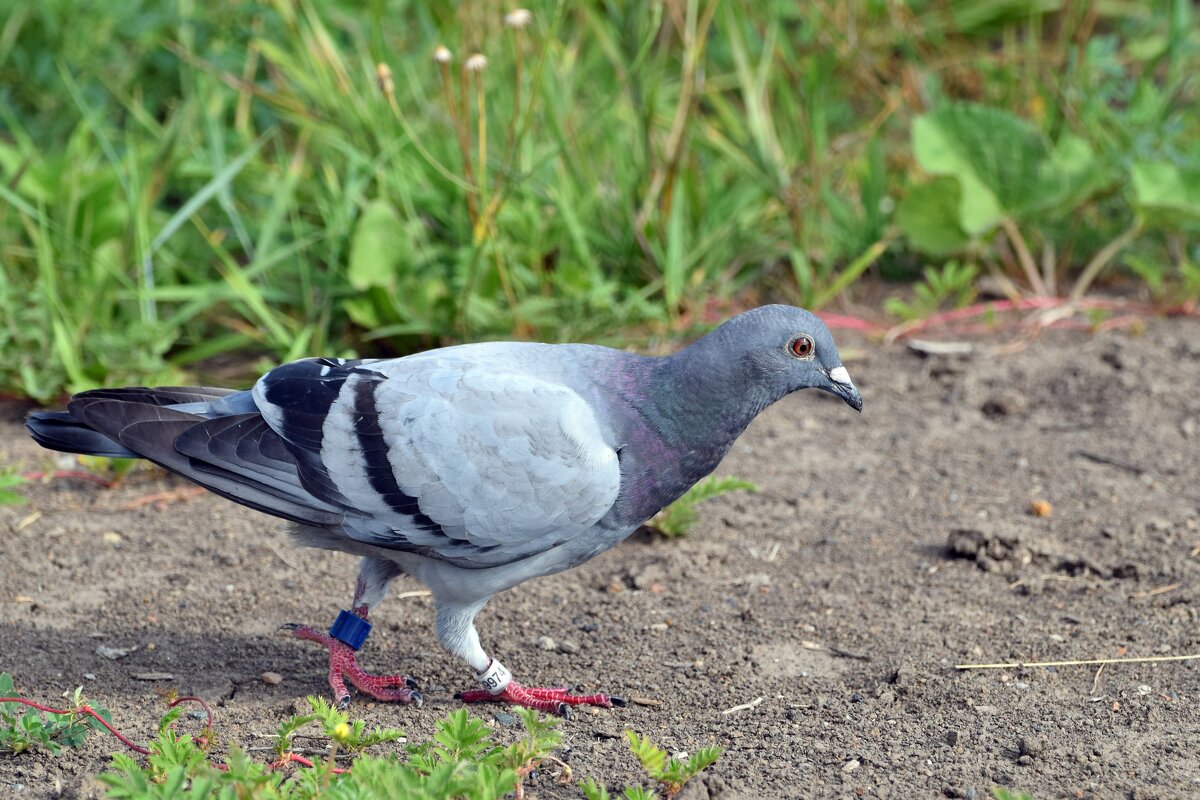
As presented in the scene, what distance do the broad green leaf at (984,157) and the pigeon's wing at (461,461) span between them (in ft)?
9.81

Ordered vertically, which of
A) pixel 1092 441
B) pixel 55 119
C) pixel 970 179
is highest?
pixel 55 119

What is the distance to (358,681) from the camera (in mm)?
3461

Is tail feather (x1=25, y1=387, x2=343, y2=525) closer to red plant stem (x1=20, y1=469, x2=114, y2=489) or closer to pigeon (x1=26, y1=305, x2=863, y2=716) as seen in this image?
pigeon (x1=26, y1=305, x2=863, y2=716)

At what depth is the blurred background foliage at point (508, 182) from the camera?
200 inches

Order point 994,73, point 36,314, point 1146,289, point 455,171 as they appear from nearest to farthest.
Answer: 1. point 36,314
2. point 455,171
3. point 1146,289
4. point 994,73

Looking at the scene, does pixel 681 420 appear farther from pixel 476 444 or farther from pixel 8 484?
pixel 8 484

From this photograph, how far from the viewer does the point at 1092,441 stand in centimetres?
489

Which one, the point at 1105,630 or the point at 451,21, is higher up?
the point at 451,21

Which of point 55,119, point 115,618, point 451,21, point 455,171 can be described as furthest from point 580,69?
point 115,618

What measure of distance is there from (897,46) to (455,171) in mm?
3030

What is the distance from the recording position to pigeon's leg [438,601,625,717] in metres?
3.43

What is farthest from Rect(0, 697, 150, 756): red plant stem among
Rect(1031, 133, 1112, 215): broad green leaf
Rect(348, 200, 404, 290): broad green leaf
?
Rect(1031, 133, 1112, 215): broad green leaf

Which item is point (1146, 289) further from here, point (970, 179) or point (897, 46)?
point (897, 46)

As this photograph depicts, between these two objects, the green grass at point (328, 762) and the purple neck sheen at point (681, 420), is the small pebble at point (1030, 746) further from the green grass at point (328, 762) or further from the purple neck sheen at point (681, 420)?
the purple neck sheen at point (681, 420)
